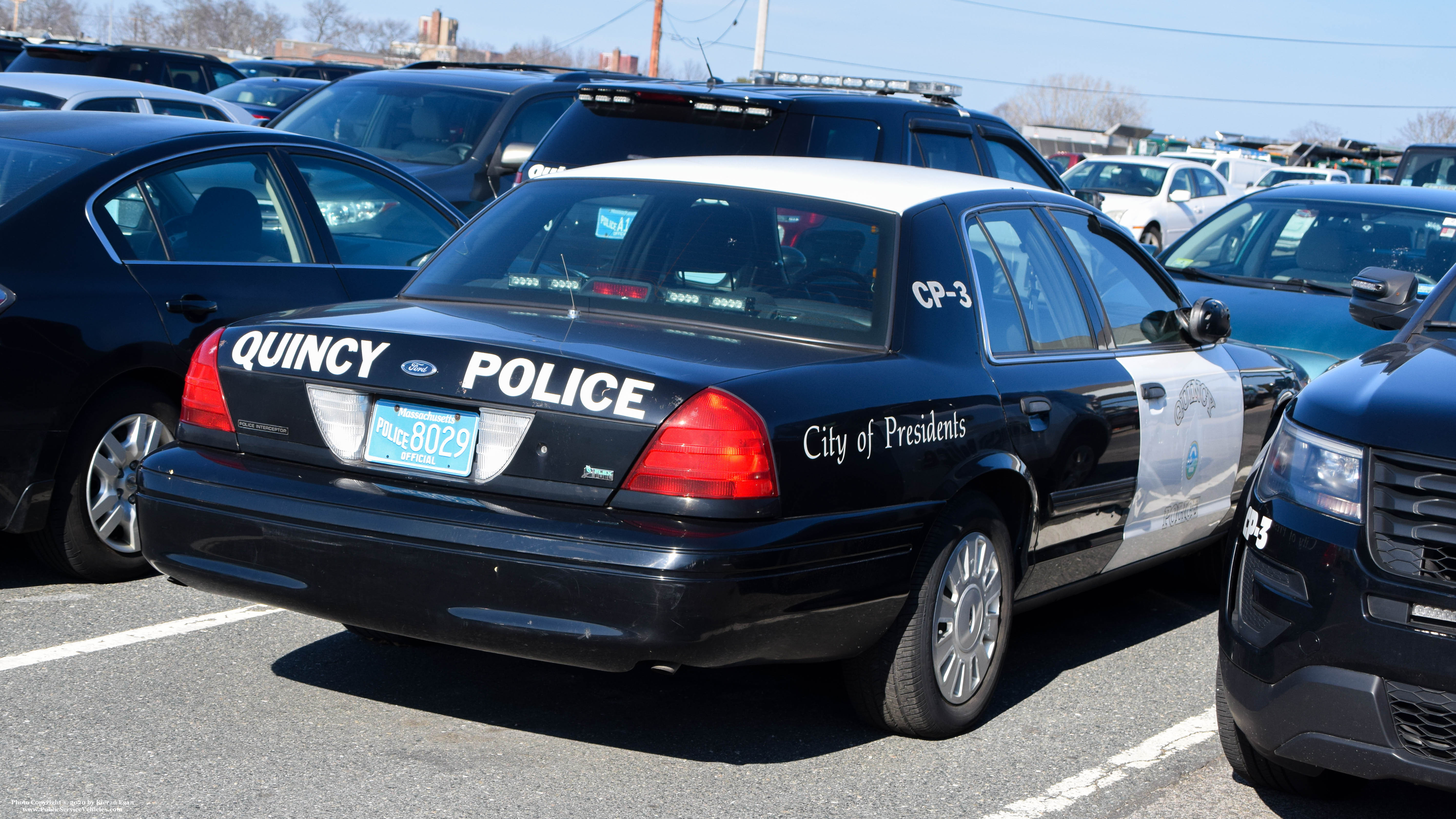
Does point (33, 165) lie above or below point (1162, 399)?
above

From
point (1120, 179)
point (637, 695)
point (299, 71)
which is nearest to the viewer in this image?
point (637, 695)

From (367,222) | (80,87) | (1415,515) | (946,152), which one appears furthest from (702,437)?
(80,87)

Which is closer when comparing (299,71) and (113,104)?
(113,104)

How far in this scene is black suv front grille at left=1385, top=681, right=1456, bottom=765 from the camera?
3338 millimetres

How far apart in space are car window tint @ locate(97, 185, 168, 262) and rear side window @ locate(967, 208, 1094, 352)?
2.88m

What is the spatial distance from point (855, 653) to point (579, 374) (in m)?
1.02

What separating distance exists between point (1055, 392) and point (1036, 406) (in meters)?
0.15

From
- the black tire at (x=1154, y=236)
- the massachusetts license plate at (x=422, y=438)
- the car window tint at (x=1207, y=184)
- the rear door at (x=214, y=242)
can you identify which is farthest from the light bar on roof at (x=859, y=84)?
the car window tint at (x=1207, y=184)

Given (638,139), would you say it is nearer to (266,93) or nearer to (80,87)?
(80,87)

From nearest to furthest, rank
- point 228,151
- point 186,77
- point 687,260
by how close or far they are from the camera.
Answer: point 687,260 < point 228,151 < point 186,77

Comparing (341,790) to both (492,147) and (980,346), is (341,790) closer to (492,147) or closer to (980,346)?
(980,346)

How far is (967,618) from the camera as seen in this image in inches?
171

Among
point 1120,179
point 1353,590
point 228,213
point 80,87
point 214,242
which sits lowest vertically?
point 1120,179

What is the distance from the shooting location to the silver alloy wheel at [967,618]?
4.22 m
